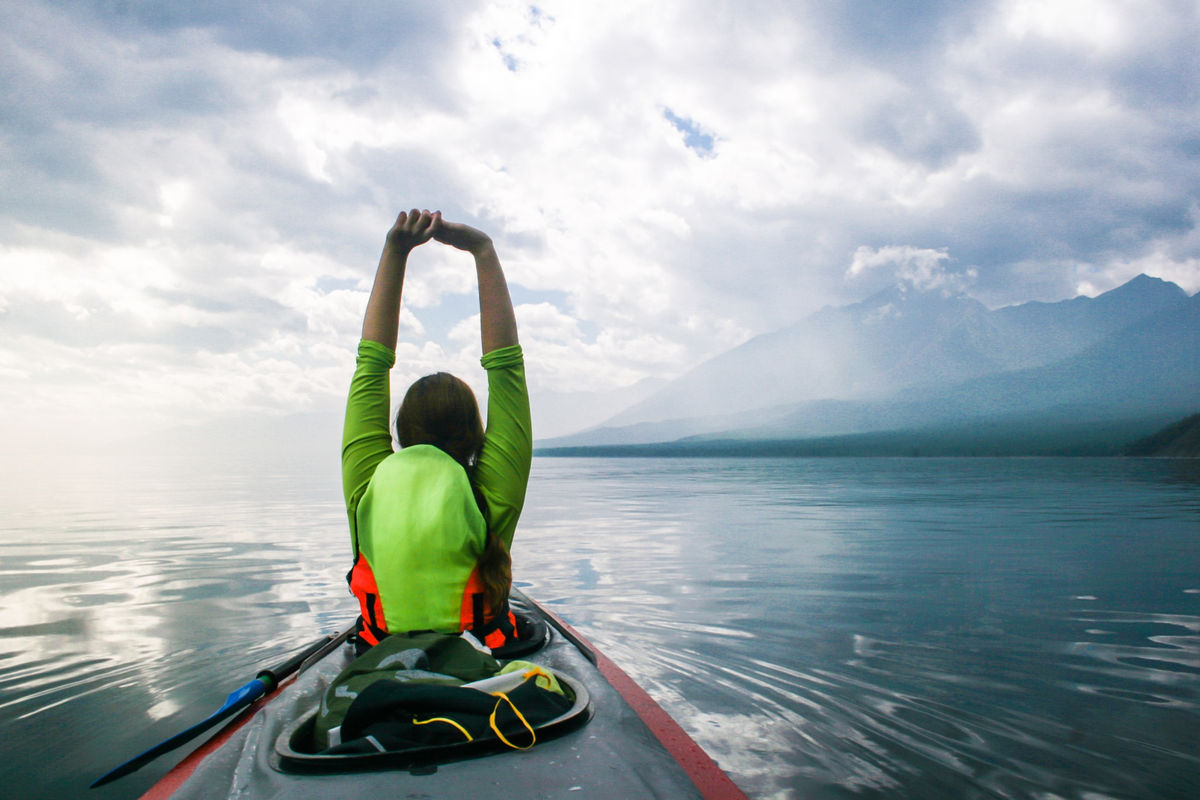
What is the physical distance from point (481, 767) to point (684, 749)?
81 centimetres

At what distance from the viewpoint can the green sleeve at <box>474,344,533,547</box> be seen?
9.18 feet

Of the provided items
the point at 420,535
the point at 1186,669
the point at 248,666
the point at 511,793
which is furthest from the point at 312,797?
the point at 1186,669

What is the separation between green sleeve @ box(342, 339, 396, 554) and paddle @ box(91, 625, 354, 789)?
0.88 meters

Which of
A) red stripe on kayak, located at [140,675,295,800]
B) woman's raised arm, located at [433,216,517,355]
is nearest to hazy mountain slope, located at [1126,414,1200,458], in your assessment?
woman's raised arm, located at [433,216,517,355]

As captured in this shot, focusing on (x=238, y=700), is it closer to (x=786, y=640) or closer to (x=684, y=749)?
(x=684, y=749)

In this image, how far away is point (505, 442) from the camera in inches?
112

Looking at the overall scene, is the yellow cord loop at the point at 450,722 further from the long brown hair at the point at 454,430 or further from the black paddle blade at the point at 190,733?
the black paddle blade at the point at 190,733

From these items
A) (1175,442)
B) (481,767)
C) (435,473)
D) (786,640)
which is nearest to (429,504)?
(435,473)

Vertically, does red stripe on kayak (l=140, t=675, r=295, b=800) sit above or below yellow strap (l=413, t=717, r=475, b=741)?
below

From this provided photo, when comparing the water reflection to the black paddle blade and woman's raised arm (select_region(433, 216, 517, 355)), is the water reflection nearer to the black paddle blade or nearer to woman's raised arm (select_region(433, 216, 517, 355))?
the black paddle blade

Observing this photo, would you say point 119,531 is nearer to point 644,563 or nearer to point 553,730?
point 644,563

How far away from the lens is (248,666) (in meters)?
5.40

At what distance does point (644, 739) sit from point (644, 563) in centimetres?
822

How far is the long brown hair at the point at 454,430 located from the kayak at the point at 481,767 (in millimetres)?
491
